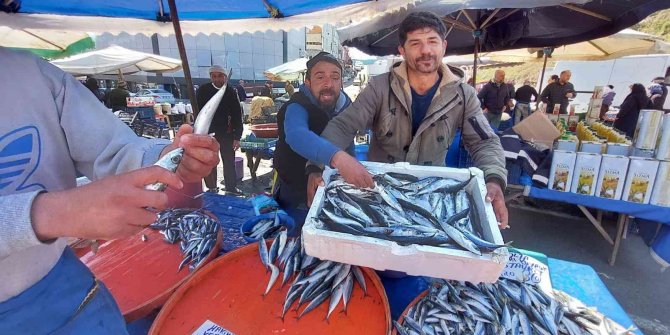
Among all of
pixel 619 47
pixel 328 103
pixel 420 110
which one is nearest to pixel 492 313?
pixel 420 110

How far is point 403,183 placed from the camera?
6.67 feet

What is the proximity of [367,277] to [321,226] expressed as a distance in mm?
604

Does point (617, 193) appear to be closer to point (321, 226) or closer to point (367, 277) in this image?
point (367, 277)

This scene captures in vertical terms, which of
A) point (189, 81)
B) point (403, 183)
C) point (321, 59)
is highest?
point (321, 59)

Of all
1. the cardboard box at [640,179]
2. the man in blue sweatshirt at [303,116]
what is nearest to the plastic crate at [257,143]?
the man in blue sweatshirt at [303,116]

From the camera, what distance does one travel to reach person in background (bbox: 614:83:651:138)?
29.6 feet

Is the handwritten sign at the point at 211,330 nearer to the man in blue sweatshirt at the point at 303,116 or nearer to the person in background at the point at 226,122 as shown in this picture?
the man in blue sweatshirt at the point at 303,116

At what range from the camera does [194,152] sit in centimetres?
120

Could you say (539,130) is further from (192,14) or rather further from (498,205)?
Result: (192,14)

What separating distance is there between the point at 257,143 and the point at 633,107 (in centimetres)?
1095

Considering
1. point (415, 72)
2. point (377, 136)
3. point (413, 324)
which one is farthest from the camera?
point (377, 136)

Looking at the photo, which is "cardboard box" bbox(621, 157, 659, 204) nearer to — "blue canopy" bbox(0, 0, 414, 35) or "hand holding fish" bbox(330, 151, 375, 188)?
"blue canopy" bbox(0, 0, 414, 35)

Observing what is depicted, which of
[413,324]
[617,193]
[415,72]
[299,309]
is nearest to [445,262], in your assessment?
[413,324]

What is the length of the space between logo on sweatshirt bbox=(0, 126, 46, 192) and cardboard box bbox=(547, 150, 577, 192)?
5.43 meters
